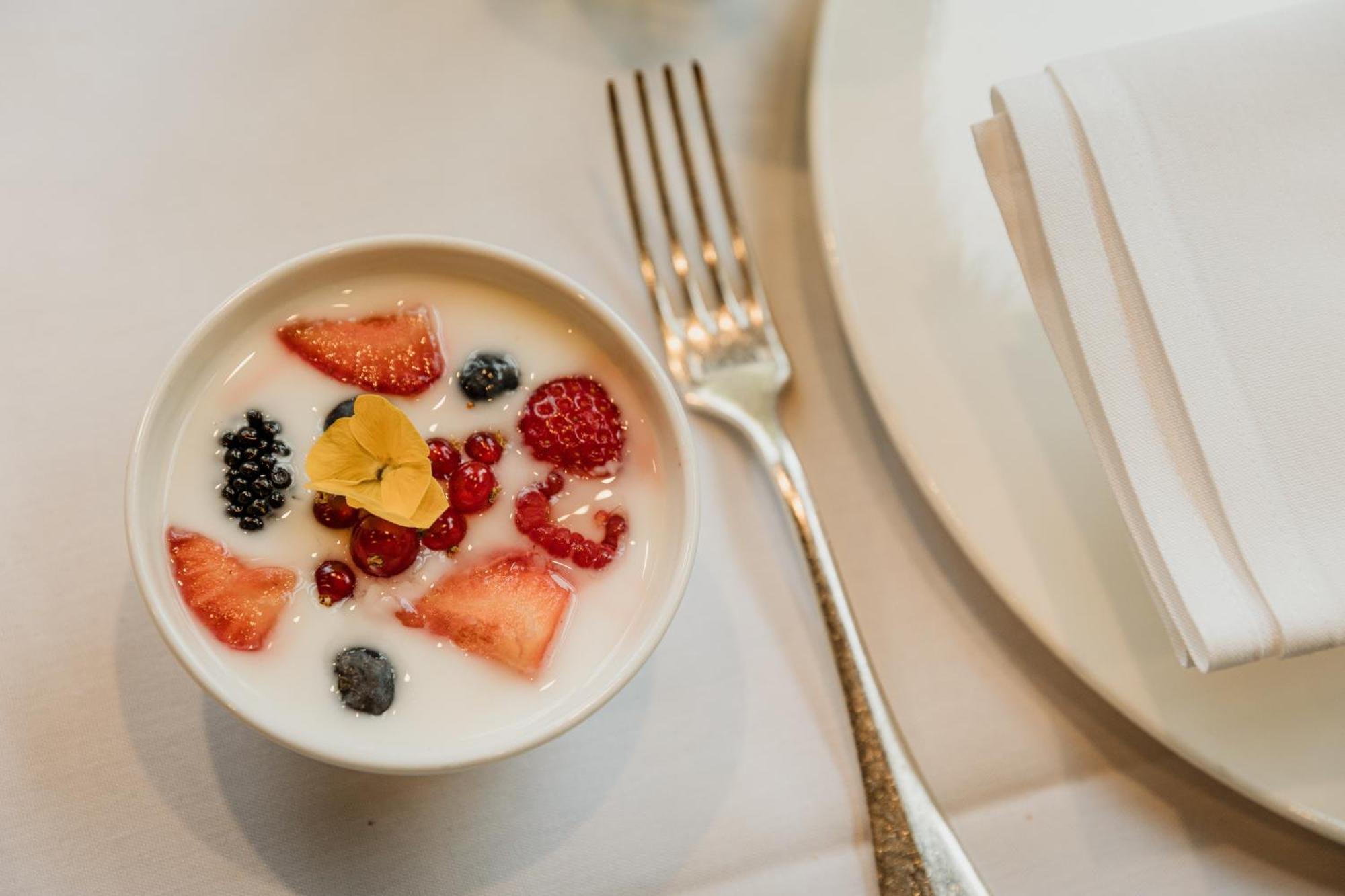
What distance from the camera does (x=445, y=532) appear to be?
0.72 m

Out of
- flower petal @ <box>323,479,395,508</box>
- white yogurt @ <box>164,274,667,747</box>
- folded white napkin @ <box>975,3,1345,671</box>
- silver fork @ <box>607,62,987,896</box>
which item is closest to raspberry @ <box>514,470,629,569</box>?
white yogurt @ <box>164,274,667,747</box>

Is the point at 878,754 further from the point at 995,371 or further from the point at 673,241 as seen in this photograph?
the point at 673,241

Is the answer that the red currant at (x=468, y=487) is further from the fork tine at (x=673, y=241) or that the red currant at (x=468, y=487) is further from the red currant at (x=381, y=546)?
the fork tine at (x=673, y=241)

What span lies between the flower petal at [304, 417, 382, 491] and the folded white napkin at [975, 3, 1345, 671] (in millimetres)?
568

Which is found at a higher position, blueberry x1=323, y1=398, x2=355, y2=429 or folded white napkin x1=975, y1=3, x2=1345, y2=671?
Result: folded white napkin x1=975, y1=3, x2=1345, y2=671

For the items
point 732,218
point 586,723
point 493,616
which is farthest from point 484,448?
point 732,218

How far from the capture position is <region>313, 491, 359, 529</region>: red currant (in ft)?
2.34

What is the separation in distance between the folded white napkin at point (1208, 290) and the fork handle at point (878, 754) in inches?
10.3

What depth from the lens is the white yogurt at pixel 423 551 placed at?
691 millimetres

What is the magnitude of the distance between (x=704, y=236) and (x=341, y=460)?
18.5 inches

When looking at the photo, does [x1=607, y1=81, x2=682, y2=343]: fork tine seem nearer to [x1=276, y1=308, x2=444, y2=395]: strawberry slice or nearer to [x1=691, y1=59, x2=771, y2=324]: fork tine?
[x1=691, y1=59, x2=771, y2=324]: fork tine

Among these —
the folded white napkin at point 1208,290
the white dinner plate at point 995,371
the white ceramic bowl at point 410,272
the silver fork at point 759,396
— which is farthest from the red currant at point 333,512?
the folded white napkin at point 1208,290

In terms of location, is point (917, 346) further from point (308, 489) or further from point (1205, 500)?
point (308, 489)

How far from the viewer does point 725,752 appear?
0.88 meters
